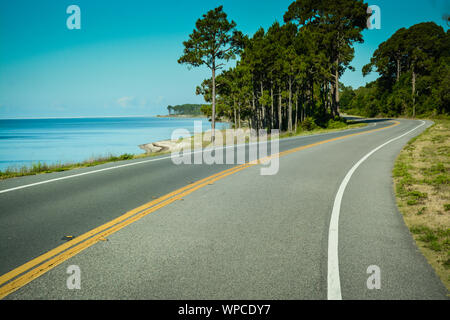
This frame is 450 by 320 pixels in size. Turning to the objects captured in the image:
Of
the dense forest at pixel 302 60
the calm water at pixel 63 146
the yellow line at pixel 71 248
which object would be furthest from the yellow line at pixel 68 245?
the dense forest at pixel 302 60

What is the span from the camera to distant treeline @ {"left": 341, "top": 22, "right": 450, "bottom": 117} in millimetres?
53850

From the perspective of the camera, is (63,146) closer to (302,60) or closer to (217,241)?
(302,60)

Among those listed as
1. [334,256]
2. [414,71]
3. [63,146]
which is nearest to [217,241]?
[334,256]

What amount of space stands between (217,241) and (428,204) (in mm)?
4706

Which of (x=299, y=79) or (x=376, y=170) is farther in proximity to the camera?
(x=299, y=79)

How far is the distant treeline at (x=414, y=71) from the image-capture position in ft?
177

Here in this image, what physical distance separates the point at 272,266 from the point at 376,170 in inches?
316

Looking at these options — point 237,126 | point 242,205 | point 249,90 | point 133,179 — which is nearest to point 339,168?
point 242,205

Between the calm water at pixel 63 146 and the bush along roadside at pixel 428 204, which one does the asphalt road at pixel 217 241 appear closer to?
the bush along roadside at pixel 428 204

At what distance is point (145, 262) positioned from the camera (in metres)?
→ 3.46

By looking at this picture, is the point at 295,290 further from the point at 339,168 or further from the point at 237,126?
the point at 237,126

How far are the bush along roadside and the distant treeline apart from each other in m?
50.9

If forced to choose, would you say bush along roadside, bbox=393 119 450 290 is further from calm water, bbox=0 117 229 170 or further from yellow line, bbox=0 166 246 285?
calm water, bbox=0 117 229 170

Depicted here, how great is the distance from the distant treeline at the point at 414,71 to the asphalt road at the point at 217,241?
57.0 meters
